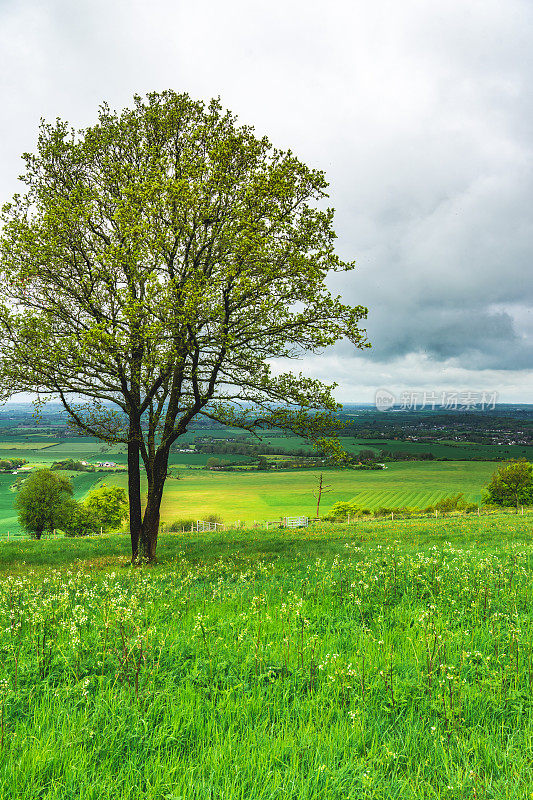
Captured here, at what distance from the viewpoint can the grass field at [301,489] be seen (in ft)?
301

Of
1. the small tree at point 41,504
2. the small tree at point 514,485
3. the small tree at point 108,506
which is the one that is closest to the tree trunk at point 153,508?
the small tree at point 41,504

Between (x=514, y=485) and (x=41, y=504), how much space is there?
258ft

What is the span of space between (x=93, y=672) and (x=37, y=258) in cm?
1549

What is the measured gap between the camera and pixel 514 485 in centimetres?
7331

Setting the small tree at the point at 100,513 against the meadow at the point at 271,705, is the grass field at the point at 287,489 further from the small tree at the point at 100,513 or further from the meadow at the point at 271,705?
the meadow at the point at 271,705

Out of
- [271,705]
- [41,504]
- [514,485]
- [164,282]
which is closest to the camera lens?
[271,705]

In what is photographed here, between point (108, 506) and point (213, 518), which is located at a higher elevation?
point (108, 506)

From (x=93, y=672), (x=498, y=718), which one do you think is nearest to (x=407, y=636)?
(x=498, y=718)

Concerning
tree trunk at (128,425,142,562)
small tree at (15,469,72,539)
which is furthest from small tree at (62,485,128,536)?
tree trunk at (128,425,142,562)

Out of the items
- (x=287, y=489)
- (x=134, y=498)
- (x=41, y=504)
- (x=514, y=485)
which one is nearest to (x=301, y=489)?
(x=287, y=489)

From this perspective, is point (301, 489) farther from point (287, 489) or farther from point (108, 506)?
point (108, 506)

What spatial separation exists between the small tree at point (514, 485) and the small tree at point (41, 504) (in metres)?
74.7

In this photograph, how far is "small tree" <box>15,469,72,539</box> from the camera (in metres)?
57.8

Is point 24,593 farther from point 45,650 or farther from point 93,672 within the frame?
point 93,672
